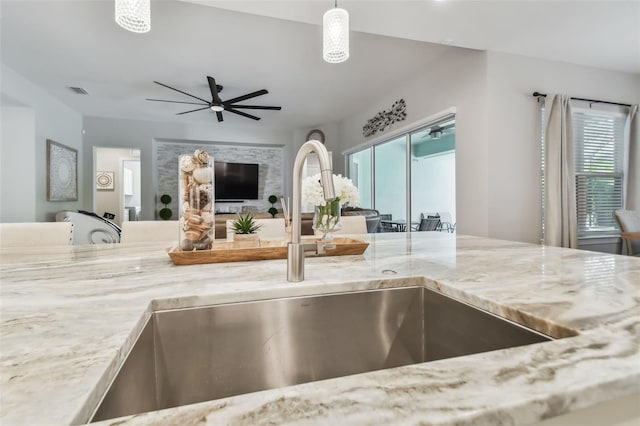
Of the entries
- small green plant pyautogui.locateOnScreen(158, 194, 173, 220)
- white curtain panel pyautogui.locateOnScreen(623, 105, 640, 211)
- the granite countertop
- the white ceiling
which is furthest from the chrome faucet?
small green plant pyautogui.locateOnScreen(158, 194, 173, 220)

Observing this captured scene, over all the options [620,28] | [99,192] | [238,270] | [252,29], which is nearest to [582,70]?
[620,28]

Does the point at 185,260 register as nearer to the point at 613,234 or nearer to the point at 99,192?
the point at 613,234

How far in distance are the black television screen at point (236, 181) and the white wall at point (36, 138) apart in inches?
104

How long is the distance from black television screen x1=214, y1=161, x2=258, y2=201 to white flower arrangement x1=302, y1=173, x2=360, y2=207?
5818mm

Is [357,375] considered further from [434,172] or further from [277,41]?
[434,172]

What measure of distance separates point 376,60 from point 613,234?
11.5 ft

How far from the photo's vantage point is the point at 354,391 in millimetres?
342

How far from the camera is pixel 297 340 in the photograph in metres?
0.75

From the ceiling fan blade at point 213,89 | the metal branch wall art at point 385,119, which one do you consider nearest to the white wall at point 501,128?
the metal branch wall art at point 385,119

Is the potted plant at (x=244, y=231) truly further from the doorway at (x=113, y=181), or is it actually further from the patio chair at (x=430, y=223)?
the doorway at (x=113, y=181)

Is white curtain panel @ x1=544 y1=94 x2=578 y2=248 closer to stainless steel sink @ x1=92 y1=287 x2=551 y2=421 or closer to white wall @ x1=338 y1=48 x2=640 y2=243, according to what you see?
white wall @ x1=338 y1=48 x2=640 y2=243

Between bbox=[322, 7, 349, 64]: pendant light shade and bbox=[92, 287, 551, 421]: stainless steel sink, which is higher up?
bbox=[322, 7, 349, 64]: pendant light shade

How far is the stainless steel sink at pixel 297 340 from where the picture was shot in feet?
2.10

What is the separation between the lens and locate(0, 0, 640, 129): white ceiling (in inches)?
96.3
